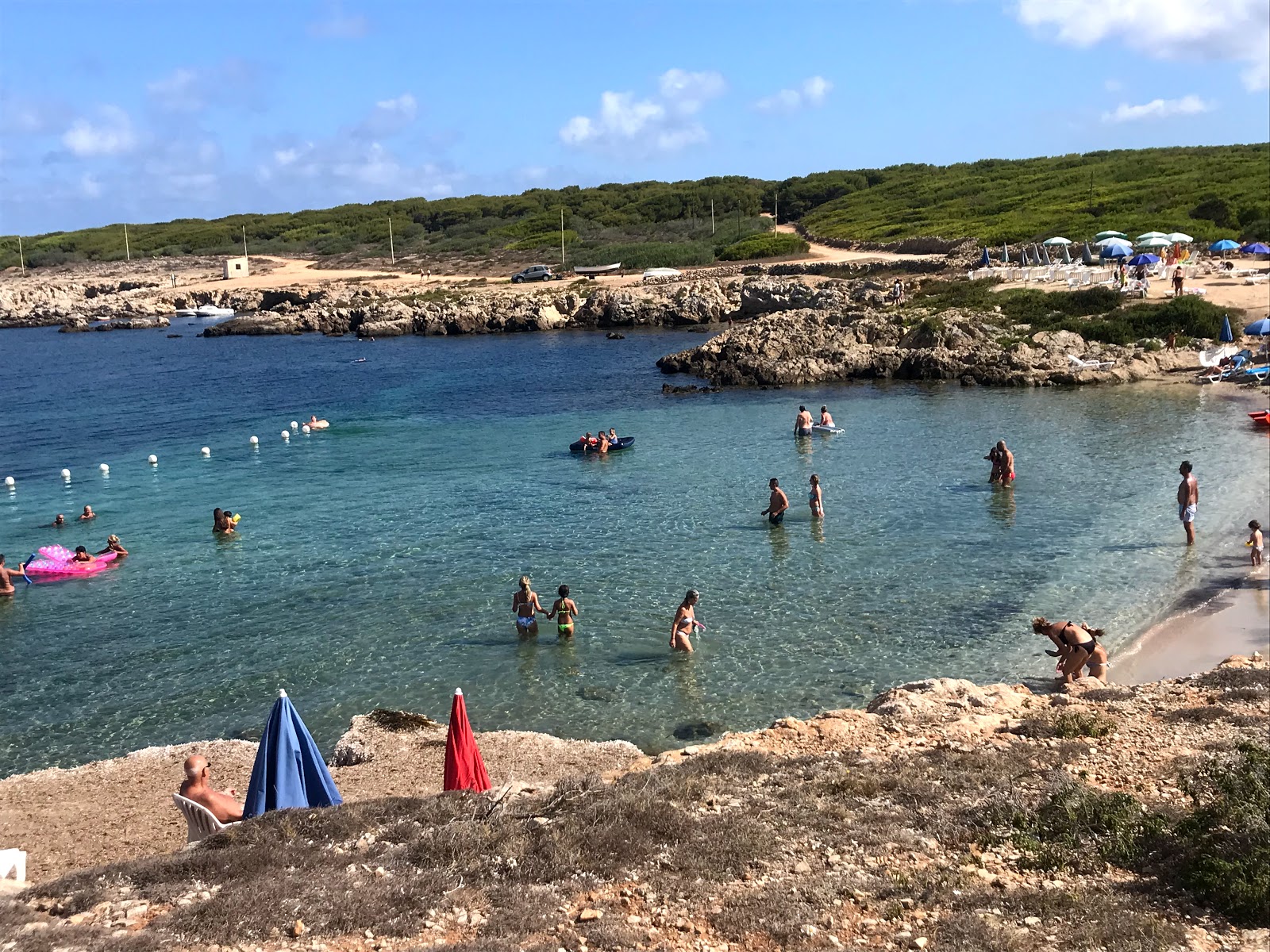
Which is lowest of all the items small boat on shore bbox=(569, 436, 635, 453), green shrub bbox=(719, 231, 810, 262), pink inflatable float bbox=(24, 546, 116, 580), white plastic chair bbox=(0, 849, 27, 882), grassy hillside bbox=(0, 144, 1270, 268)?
white plastic chair bbox=(0, 849, 27, 882)

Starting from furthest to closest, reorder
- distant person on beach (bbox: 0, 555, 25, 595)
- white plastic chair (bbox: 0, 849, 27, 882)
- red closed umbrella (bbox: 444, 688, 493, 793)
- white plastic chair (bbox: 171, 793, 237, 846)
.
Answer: distant person on beach (bbox: 0, 555, 25, 595), red closed umbrella (bbox: 444, 688, 493, 793), white plastic chair (bbox: 171, 793, 237, 846), white plastic chair (bbox: 0, 849, 27, 882)

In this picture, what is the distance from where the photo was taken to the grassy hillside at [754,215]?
69.8 metres

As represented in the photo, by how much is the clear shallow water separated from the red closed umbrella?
116 inches

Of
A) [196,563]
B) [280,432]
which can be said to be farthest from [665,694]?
[280,432]

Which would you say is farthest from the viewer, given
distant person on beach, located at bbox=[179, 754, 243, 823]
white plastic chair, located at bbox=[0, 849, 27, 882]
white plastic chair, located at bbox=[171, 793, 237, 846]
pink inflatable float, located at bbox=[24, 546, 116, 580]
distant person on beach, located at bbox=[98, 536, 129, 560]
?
distant person on beach, located at bbox=[98, 536, 129, 560]

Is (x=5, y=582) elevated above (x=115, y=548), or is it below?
below

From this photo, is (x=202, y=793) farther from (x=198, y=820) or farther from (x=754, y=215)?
(x=754, y=215)

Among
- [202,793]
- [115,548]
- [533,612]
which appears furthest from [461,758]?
[115,548]

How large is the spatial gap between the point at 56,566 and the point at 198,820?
13.9 metres

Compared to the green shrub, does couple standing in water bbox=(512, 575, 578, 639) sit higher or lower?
lower

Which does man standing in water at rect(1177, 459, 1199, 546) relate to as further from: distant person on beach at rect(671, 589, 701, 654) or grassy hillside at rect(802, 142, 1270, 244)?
grassy hillside at rect(802, 142, 1270, 244)

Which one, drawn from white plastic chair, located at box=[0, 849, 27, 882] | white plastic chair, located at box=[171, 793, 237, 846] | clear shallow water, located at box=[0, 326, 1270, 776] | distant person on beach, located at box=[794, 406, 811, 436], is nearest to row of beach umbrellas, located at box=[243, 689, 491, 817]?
white plastic chair, located at box=[171, 793, 237, 846]

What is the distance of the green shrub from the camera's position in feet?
270

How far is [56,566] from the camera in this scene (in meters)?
21.5
